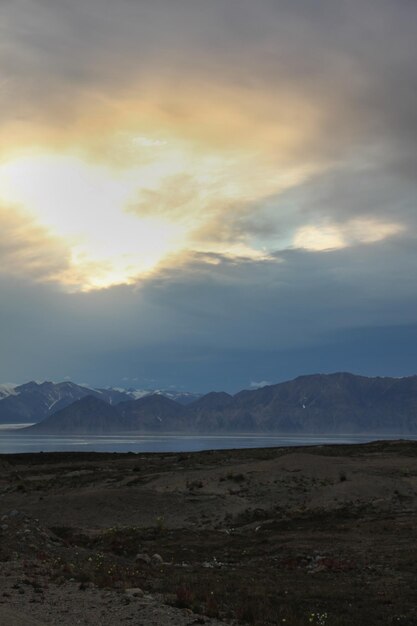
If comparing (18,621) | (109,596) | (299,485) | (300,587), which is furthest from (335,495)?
(18,621)

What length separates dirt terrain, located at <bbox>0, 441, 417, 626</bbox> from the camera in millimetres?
18281

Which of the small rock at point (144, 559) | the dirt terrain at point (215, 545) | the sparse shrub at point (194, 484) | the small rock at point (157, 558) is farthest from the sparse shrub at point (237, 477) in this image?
the small rock at point (144, 559)

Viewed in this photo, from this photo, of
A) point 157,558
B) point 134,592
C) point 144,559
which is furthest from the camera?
point 157,558

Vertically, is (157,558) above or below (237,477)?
below

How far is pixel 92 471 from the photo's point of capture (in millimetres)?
65938

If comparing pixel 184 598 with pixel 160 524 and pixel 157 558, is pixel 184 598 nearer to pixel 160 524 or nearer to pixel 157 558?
pixel 157 558

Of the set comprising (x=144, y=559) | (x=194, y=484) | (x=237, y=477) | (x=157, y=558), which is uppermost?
(x=237, y=477)

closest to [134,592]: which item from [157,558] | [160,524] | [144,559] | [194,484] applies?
[144,559]

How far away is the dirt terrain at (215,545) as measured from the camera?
18281 mm

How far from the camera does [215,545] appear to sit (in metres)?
33.2

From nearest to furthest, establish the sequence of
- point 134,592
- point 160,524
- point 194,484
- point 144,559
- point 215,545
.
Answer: point 134,592
point 144,559
point 215,545
point 160,524
point 194,484

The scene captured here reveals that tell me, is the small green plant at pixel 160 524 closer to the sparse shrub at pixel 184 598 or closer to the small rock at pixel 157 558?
the small rock at pixel 157 558

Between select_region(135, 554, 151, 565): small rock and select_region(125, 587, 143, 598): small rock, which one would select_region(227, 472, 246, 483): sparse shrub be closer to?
select_region(135, 554, 151, 565): small rock

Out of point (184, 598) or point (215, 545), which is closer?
point (184, 598)
